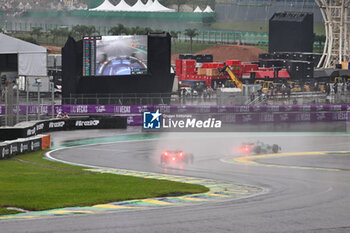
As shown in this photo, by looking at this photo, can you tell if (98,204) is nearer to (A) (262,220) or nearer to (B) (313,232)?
(A) (262,220)

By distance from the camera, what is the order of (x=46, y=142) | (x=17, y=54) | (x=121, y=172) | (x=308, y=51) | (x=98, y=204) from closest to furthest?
(x=98, y=204) < (x=121, y=172) < (x=46, y=142) < (x=17, y=54) < (x=308, y=51)

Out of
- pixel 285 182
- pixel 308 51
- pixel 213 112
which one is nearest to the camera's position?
pixel 285 182

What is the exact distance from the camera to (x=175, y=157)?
3544 centimetres

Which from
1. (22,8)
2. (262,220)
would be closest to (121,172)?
(262,220)

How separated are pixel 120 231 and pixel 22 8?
129579mm

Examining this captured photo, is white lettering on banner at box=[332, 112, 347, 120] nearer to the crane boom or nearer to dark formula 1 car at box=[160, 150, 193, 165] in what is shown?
the crane boom

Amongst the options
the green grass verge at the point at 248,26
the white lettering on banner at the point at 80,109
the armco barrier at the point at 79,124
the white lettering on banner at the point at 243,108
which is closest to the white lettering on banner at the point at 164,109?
the armco barrier at the point at 79,124

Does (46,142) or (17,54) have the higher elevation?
(17,54)

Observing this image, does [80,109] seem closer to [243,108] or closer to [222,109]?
[222,109]

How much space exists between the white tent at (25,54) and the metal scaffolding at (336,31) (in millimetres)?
39984

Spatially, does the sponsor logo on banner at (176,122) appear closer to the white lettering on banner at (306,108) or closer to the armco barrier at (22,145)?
the white lettering on banner at (306,108)

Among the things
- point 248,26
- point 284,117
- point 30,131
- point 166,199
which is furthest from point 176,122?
point 248,26

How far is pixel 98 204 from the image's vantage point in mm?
20609

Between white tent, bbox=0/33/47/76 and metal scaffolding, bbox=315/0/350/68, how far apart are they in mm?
39984
